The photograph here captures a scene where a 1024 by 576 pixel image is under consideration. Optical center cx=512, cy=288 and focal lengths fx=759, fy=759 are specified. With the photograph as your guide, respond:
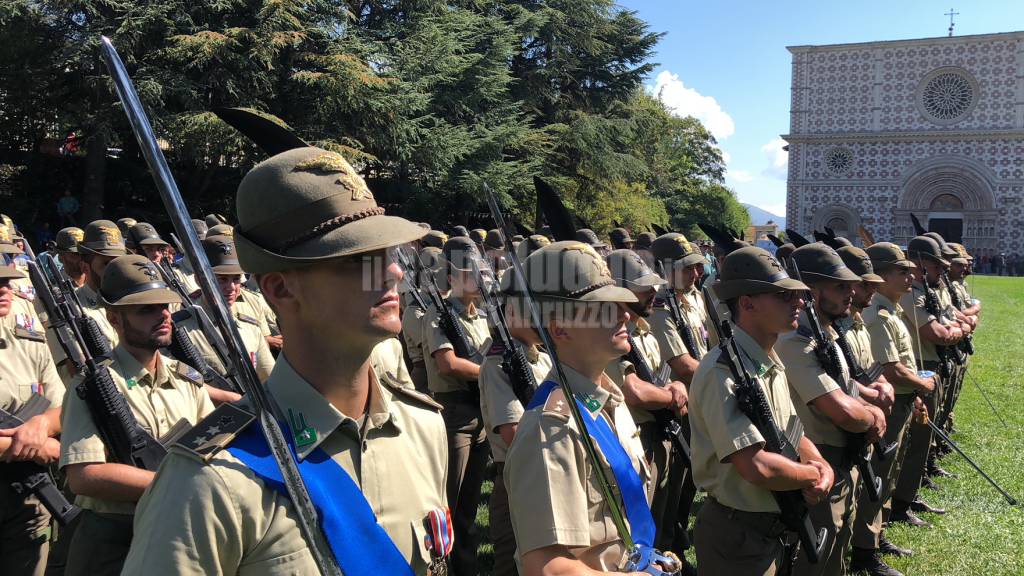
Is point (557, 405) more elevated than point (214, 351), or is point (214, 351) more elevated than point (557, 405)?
point (557, 405)

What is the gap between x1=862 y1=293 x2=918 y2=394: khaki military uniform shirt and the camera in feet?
22.4

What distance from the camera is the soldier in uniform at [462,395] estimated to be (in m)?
6.34

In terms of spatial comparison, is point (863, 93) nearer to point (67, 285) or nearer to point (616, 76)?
point (616, 76)

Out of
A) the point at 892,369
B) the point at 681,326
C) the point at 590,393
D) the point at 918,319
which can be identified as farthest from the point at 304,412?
the point at 918,319

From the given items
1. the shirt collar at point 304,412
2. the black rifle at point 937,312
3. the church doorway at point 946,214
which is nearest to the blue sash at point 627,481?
the shirt collar at point 304,412

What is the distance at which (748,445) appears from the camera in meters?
3.80

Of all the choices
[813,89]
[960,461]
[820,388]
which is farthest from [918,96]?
[820,388]

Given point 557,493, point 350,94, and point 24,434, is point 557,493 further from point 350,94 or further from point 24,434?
point 350,94

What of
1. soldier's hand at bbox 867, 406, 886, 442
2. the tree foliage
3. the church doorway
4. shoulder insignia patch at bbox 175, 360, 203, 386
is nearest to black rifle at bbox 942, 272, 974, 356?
soldier's hand at bbox 867, 406, 886, 442

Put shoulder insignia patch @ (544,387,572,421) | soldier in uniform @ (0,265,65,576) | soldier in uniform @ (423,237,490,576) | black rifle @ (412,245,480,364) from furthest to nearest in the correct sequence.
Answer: black rifle @ (412,245,480,364)
soldier in uniform @ (423,237,490,576)
soldier in uniform @ (0,265,65,576)
shoulder insignia patch @ (544,387,572,421)

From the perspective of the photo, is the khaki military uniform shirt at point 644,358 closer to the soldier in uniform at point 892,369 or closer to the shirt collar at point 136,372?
the soldier in uniform at point 892,369

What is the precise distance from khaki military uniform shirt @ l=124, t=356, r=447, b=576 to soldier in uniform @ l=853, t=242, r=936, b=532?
5.70 metres

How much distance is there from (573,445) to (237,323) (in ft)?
10.6

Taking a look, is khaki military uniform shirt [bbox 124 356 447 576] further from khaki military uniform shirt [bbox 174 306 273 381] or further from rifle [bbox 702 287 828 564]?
khaki military uniform shirt [bbox 174 306 273 381]
